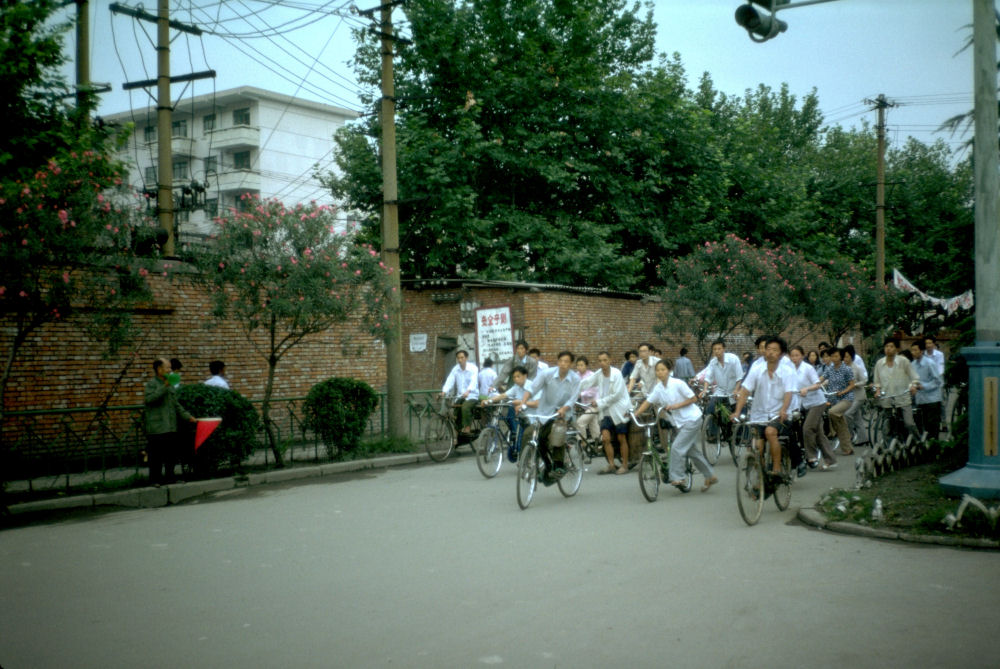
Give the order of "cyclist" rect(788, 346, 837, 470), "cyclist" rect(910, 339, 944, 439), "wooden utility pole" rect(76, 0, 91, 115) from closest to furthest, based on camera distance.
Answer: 1. "cyclist" rect(788, 346, 837, 470)
2. "cyclist" rect(910, 339, 944, 439)
3. "wooden utility pole" rect(76, 0, 91, 115)

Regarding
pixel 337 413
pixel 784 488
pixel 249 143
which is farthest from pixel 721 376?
pixel 249 143

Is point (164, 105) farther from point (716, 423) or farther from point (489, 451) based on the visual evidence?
point (716, 423)

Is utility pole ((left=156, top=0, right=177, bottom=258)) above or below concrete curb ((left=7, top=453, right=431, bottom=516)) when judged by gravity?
above

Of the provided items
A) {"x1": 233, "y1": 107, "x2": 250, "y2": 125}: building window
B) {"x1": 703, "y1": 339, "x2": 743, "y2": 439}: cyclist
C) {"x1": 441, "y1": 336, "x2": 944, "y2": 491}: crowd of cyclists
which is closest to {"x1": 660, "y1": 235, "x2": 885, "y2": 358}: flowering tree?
{"x1": 441, "y1": 336, "x2": 944, "y2": 491}: crowd of cyclists

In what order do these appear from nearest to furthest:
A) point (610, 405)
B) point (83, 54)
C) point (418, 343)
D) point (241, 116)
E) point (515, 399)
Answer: point (515, 399) → point (610, 405) → point (83, 54) → point (418, 343) → point (241, 116)

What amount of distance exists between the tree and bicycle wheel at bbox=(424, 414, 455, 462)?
5.81 metres

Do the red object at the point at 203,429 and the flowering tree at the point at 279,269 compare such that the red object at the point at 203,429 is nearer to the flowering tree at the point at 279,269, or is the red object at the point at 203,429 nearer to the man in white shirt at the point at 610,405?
the flowering tree at the point at 279,269

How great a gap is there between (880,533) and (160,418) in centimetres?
892

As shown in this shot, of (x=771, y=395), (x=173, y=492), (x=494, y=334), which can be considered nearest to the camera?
(x=771, y=395)

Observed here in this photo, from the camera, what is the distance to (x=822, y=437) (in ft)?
43.5

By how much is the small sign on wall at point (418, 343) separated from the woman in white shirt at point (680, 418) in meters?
15.8

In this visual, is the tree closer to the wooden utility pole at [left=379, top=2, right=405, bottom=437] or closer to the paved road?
the paved road

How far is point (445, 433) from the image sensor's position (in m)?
16.5

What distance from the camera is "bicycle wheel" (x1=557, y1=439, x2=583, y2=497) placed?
1123 cm
